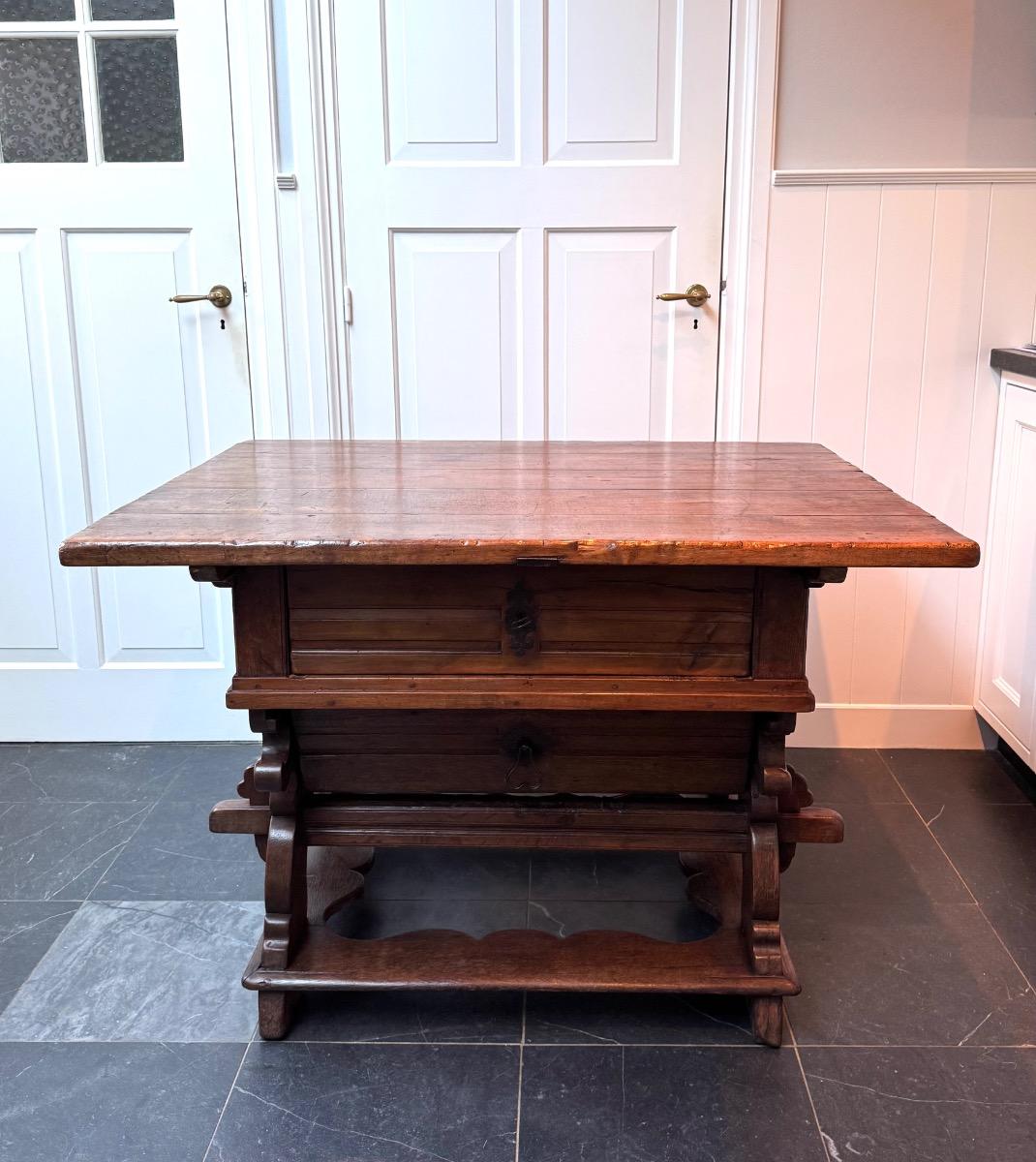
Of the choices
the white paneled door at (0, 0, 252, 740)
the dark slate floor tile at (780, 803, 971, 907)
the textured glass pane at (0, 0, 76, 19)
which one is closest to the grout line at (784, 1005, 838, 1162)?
the dark slate floor tile at (780, 803, 971, 907)

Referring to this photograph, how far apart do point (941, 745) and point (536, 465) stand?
4.69ft

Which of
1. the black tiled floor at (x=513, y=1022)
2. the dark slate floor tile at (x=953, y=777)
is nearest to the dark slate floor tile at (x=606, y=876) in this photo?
the black tiled floor at (x=513, y=1022)

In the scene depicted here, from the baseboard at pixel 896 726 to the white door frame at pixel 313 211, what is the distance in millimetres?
738

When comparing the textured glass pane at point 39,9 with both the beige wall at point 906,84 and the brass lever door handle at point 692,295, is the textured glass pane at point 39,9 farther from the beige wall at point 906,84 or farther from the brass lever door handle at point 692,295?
the beige wall at point 906,84

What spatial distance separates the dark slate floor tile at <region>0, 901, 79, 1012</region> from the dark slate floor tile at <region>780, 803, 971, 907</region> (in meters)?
1.32

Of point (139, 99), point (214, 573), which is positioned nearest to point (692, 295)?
point (139, 99)

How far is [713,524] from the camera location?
1.48 m

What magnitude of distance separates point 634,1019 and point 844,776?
105 centimetres

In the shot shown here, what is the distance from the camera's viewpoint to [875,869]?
218 centimetres

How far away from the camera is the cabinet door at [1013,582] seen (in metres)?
2.40

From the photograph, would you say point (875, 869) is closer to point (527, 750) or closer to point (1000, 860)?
point (1000, 860)

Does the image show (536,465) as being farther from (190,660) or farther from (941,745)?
(941,745)

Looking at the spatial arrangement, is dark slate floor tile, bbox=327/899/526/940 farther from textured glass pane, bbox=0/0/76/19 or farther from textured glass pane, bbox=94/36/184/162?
textured glass pane, bbox=0/0/76/19

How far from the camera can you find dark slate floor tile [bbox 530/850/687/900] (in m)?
2.09
